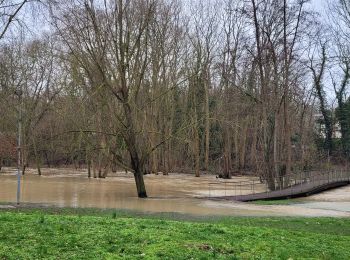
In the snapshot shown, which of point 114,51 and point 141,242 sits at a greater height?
point 114,51

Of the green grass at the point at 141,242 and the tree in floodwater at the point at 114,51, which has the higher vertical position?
the tree in floodwater at the point at 114,51

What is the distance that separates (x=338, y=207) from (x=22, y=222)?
20314 millimetres

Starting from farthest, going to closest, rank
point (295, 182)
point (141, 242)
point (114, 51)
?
point (295, 182) → point (114, 51) → point (141, 242)

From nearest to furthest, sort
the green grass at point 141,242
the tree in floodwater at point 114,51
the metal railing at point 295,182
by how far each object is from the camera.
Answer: the green grass at point 141,242 < the tree in floodwater at point 114,51 < the metal railing at point 295,182

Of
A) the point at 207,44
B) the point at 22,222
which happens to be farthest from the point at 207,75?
the point at 22,222

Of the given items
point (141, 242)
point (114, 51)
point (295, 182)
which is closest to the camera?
point (141, 242)

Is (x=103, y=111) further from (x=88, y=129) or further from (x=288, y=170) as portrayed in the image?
(x=288, y=170)

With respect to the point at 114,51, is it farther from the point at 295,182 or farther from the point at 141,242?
the point at 141,242

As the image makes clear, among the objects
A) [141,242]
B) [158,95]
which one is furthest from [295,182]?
[141,242]

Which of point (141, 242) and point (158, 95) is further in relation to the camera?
point (158, 95)

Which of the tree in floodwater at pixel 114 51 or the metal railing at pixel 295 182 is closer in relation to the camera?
the tree in floodwater at pixel 114 51

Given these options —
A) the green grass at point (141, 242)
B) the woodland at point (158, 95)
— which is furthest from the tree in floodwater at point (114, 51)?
the green grass at point (141, 242)

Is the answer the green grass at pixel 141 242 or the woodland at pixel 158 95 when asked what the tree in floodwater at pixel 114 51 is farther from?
the green grass at pixel 141 242

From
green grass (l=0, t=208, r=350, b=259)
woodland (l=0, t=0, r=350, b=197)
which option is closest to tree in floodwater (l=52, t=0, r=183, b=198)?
woodland (l=0, t=0, r=350, b=197)
